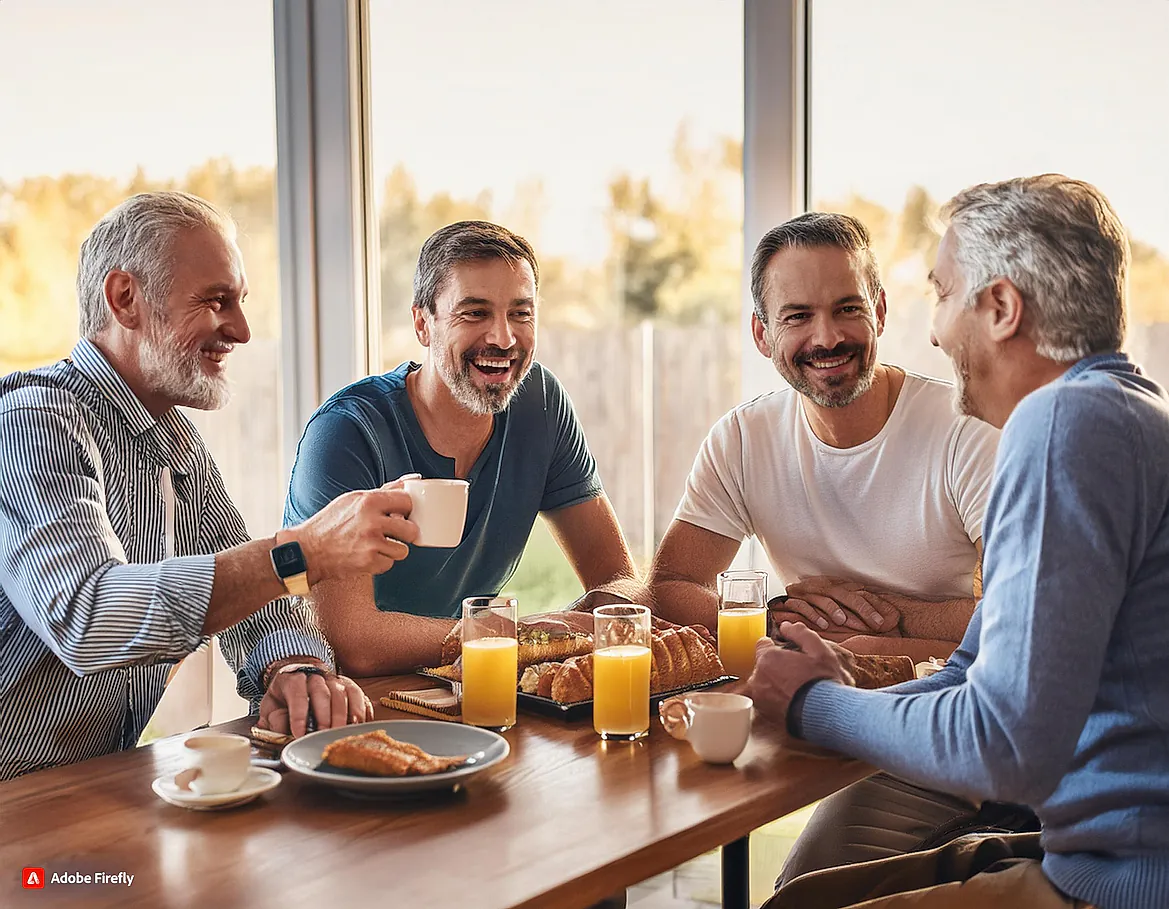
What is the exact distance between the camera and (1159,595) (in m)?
1.38

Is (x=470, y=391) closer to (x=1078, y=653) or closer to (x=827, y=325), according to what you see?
(x=827, y=325)

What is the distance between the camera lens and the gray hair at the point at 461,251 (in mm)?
2652

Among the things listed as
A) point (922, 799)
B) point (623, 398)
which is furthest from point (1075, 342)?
point (623, 398)

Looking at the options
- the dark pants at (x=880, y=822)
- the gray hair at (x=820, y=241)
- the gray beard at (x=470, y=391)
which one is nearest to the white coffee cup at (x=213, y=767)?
the dark pants at (x=880, y=822)

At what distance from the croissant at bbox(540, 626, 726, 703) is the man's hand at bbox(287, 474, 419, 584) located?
0.33m

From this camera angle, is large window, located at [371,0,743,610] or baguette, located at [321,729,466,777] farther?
large window, located at [371,0,743,610]

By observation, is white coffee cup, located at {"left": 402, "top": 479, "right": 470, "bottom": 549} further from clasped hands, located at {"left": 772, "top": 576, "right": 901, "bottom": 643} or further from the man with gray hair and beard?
clasped hands, located at {"left": 772, "top": 576, "right": 901, "bottom": 643}

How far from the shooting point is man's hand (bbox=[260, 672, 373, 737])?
171cm

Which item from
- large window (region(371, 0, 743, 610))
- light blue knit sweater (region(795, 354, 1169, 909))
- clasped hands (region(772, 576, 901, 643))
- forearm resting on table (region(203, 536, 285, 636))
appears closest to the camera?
light blue knit sweater (region(795, 354, 1169, 909))

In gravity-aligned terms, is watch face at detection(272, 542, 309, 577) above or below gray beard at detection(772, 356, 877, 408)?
below

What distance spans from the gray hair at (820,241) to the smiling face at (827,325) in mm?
18

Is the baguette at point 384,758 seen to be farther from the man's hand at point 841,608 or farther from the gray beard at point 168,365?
the man's hand at point 841,608

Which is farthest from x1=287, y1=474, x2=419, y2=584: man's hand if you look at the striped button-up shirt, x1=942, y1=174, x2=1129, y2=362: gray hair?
x1=942, y1=174, x2=1129, y2=362: gray hair

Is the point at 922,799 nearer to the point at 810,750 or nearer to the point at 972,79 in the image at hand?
the point at 810,750
